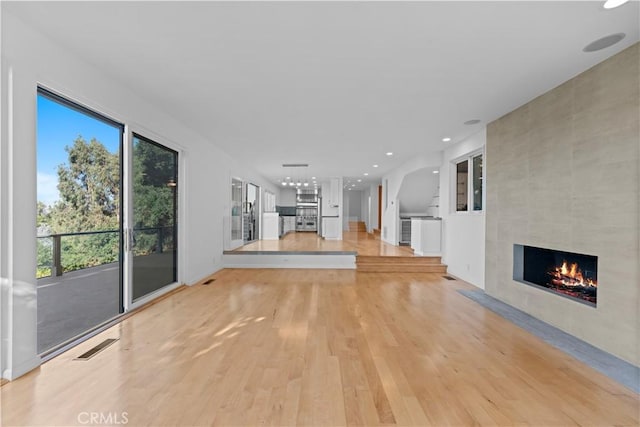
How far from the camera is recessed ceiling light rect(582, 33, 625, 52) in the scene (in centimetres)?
236

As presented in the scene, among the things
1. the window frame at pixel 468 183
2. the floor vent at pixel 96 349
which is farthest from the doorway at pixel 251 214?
the floor vent at pixel 96 349

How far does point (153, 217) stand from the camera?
4.24 metres

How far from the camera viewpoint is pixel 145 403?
1914 mm

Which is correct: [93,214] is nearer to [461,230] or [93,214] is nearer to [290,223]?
[461,230]

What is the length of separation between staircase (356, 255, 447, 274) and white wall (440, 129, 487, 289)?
255 mm

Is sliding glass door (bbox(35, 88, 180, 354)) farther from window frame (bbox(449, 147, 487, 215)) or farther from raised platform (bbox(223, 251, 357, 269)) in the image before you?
window frame (bbox(449, 147, 487, 215))

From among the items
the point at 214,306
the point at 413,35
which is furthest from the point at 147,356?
the point at 413,35

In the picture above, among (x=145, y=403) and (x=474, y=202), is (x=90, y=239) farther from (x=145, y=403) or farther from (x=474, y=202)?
(x=474, y=202)

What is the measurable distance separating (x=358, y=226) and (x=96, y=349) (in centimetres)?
1514

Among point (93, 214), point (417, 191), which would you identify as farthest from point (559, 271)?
point (93, 214)

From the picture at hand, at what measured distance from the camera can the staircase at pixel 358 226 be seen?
54.1 ft

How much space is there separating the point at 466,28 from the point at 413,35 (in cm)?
39

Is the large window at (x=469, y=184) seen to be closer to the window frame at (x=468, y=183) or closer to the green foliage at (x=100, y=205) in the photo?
the window frame at (x=468, y=183)

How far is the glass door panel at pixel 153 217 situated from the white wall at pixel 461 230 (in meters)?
5.21
